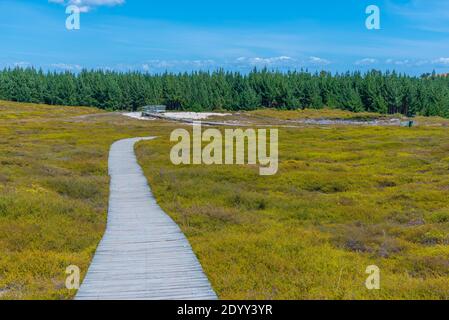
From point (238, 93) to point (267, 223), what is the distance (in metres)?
153

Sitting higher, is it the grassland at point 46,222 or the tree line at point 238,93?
the tree line at point 238,93

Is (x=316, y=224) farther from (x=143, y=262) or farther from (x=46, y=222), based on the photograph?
(x=46, y=222)

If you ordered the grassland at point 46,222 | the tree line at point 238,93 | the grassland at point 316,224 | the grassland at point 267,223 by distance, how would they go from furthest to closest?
the tree line at point 238,93 → the grassland at point 46,222 → the grassland at point 267,223 → the grassland at point 316,224

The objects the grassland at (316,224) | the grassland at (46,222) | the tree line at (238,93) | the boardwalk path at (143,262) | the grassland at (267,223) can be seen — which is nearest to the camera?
the boardwalk path at (143,262)

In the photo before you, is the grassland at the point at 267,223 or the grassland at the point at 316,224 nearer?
the grassland at the point at 316,224

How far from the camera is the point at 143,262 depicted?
15.5m

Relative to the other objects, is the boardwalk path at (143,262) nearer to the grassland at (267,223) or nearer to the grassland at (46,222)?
the grassland at (267,223)

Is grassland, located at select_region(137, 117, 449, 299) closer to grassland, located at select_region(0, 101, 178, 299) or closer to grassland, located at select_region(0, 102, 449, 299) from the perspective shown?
grassland, located at select_region(0, 102, 449, 299)

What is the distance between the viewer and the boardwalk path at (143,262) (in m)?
13.0

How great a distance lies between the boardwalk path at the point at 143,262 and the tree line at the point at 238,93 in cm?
13323

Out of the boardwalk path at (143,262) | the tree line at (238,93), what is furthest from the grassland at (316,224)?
the tree line at (238,93)

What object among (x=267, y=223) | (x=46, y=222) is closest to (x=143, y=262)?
(x=46, y=222)

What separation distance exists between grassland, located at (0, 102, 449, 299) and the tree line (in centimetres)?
11745

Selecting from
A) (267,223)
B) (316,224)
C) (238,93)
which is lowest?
(316,224)
